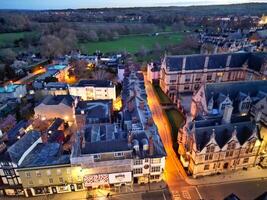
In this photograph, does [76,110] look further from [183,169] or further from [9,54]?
[9,54]

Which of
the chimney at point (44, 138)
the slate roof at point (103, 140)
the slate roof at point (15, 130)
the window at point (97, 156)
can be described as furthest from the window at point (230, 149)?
the slate roof at point (15, 130)

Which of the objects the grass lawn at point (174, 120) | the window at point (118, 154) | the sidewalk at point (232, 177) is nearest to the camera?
Answer: the window at point (118, 154)

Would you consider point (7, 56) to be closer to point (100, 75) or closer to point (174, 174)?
point (100, 75)

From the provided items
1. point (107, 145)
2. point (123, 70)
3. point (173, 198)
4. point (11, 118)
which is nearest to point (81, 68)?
point (123, 70)

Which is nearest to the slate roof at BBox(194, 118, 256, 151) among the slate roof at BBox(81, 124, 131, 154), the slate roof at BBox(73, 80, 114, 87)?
the slate roof at BBox(81, 124, 131, 154)

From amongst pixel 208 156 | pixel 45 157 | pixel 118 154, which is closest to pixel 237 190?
pixel 208 156

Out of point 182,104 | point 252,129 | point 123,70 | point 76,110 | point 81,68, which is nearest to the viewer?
point 252,129

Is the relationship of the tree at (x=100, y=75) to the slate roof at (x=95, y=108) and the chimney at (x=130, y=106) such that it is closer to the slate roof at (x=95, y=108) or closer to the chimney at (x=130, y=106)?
the slate roof at (x=95, y=108)
